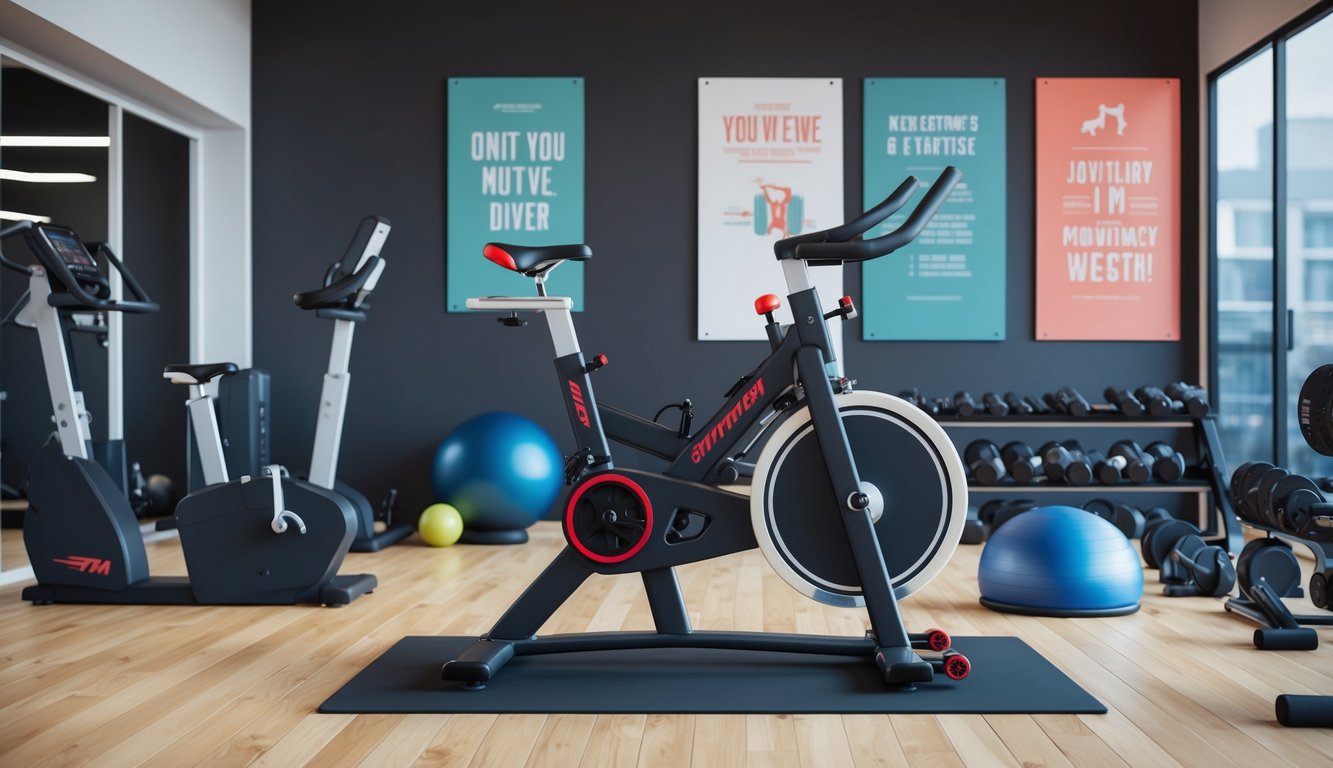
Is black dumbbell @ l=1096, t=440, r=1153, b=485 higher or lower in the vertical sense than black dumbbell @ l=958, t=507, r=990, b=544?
higher

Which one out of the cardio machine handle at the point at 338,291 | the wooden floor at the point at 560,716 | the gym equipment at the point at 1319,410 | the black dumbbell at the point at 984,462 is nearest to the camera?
the wooden floor at the point at 560,716

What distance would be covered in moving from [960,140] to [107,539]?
14.0 ft

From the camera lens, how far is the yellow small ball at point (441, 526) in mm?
4875

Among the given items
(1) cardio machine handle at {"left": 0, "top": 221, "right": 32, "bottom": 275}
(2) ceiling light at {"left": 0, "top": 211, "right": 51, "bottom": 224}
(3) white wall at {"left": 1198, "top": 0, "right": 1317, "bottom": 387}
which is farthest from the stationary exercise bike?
(3) white wall at {"left": 1198, "top": 0, "right": 1317, "bottom": 387}

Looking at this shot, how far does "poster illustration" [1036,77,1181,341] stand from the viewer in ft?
17.9

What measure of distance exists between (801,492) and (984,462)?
2523 millimetres

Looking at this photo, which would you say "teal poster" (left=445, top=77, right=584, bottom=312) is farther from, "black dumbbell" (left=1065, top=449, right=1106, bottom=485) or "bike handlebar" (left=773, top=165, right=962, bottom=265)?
"bike handlebar" (left=773, top=165, right=962, bottom=265)

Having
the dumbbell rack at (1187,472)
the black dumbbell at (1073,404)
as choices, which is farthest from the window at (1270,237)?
the black dumbbell at (1073,404)

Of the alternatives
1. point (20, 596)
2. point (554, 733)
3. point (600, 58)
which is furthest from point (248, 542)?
point (600, 58)

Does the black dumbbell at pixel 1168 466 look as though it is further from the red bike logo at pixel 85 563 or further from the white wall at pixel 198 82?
the white wall at pixel 198 82

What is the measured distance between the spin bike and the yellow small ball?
2.35 m

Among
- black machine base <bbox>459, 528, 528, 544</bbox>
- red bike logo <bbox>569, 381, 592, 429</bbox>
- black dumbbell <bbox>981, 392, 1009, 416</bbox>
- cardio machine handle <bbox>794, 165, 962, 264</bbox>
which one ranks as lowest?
black machine base <bbox>459, 528, 528, 544</bbox>

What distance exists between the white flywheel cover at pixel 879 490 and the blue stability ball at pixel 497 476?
253 cm

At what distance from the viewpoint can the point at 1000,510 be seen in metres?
4.83
